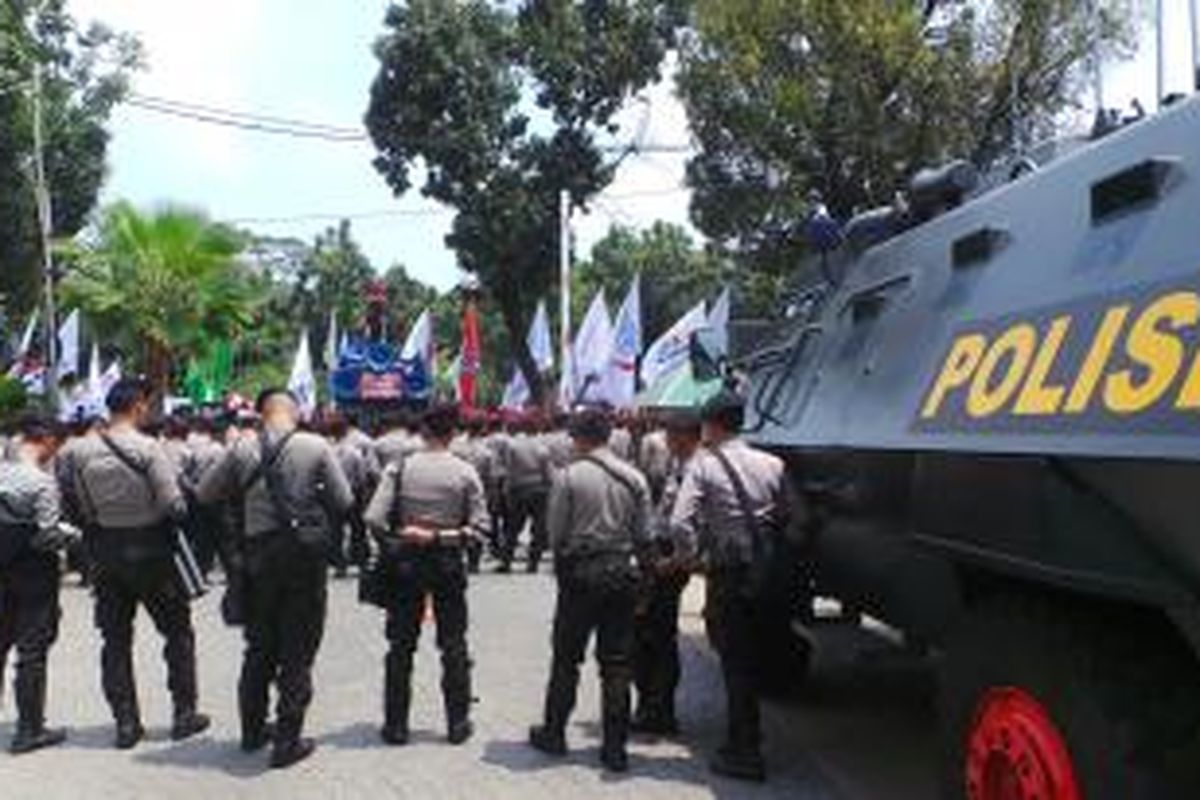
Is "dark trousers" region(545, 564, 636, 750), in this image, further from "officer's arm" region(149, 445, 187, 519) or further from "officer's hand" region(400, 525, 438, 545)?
"officer's arm" region(149, 445, 187, 519)

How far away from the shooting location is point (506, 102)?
36.8 meters

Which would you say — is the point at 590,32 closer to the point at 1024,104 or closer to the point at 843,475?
the point at 1024,104

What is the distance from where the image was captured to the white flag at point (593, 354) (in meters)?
26.0

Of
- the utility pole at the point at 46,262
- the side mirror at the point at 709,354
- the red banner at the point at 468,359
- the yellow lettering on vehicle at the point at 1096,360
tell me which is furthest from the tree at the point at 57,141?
the yellow lettering on vehicle at the point at 1096,360

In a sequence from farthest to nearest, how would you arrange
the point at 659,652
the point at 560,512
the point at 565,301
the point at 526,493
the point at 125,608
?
the point at 565,301, the point at 526,493, the point at 659,652, the point at 125,608, the point at 560,512

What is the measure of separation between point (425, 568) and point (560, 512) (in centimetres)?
85

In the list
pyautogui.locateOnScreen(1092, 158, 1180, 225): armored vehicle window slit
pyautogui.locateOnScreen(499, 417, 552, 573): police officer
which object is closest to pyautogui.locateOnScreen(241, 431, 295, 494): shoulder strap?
pyautogui.locateOnScreen(1092, 158, 1180, 225): armored vehicle window slit

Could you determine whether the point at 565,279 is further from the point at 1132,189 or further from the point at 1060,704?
the point at 1060,704

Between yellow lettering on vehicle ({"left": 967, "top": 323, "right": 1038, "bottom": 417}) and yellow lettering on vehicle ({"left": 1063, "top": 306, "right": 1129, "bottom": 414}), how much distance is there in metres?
Result: 0.40

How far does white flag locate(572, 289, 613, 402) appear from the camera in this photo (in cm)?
2597

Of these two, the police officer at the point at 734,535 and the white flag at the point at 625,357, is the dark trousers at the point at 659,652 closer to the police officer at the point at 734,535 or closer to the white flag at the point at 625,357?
the police officer at the point at 734,535

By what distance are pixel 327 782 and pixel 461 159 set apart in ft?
91.8

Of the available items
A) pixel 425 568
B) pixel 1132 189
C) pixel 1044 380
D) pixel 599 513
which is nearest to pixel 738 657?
pixel 599 513

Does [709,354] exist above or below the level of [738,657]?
above
